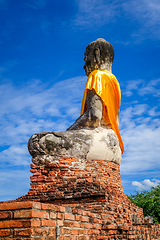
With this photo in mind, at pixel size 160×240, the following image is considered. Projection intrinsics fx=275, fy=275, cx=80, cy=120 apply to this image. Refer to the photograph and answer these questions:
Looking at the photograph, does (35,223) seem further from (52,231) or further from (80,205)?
(80,205)

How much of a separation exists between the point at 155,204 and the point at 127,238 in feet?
33.2

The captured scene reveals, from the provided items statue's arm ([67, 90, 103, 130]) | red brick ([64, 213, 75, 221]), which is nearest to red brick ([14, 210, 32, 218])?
red brick ([64, 213, 75, 221])

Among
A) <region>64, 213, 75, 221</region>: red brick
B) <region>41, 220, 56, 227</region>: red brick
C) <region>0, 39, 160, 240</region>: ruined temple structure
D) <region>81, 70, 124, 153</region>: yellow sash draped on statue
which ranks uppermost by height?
<region>81, 70, 124, 153</region>: yellow sash draped on statue

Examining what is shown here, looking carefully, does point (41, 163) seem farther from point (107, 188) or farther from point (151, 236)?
point (151, 236)

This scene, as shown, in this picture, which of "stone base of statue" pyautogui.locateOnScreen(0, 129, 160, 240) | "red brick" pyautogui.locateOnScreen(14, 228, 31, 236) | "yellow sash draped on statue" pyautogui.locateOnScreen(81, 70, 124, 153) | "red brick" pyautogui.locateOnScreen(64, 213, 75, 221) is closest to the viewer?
"red brick" pyautogui.locateOnScreen(14, 228, 31, 236)

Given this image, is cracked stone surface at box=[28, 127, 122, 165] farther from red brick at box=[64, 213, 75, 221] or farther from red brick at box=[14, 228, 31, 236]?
red brick at box=[14, 228, 31, 236]

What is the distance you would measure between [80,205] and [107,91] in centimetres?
343

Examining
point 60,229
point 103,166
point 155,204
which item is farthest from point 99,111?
point 155,204

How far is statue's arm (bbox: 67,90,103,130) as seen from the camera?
7.65 meters

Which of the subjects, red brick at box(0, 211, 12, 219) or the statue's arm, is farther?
the statue's arm

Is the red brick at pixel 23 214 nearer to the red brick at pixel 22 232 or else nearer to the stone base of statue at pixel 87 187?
the red brick at pixel 22 232

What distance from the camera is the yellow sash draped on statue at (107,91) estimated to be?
7.89 m

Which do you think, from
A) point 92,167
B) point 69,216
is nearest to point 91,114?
point 92,167

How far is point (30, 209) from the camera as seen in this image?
318 cm
